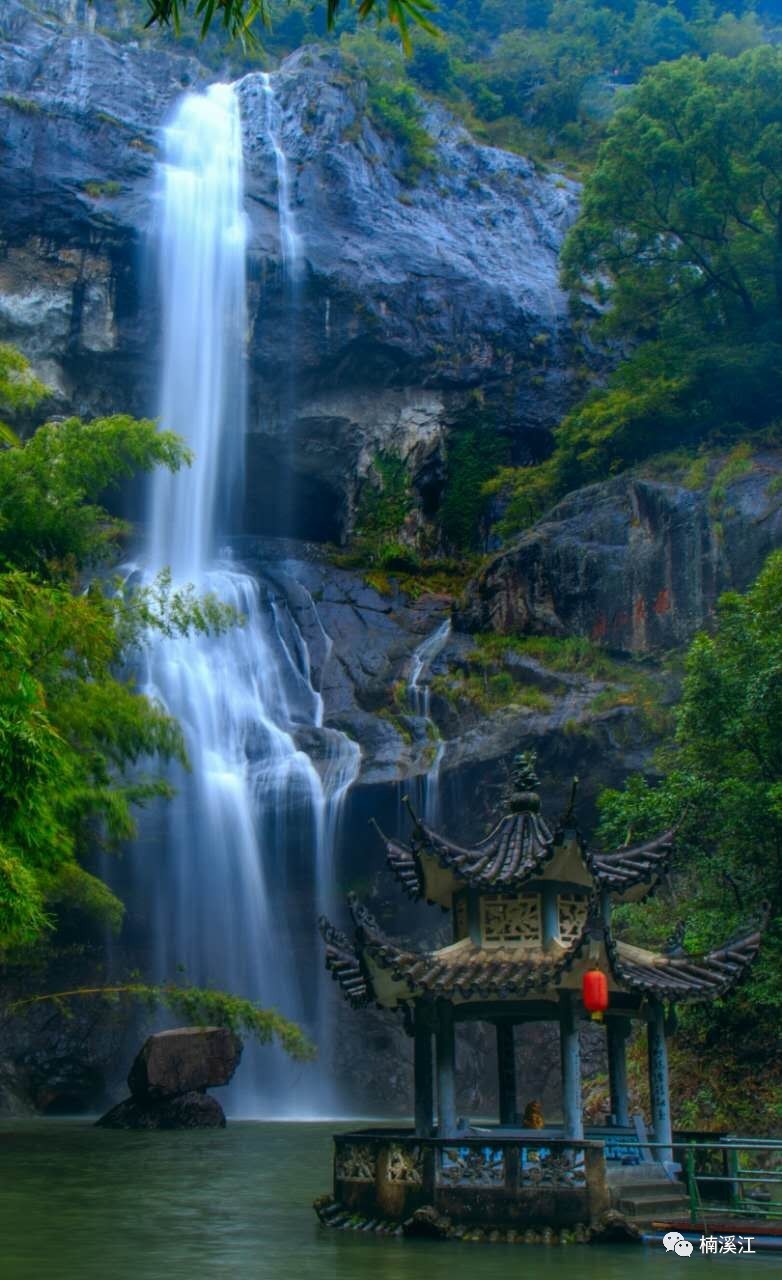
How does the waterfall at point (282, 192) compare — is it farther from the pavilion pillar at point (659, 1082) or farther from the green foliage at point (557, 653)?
the pavilion pillar at point (659, 1082)

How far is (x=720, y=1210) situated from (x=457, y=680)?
69.1ft

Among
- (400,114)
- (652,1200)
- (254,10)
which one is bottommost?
(652,1200)

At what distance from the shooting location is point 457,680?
100ft

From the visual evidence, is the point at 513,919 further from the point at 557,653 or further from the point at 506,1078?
the point at 557,653

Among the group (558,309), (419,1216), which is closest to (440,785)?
(419,1216)

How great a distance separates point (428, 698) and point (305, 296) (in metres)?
16.3

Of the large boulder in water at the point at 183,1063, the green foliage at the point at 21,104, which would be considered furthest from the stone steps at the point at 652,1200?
the green foliage at the point at 21,104

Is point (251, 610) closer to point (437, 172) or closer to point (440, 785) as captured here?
point (440, 785)

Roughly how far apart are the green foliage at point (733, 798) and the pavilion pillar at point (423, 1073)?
6008 millimetres

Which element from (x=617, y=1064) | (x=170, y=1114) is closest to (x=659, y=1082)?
(x=617, y=1064)

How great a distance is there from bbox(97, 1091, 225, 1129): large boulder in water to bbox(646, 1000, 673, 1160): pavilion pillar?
485 inches

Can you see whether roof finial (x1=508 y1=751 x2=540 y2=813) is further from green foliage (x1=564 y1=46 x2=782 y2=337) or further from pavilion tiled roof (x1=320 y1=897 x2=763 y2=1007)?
green foliage (x1=564 y1=46 x2=782 y2=337)

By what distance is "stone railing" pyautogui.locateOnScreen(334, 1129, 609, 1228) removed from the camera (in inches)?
378

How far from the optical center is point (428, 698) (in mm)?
30203
